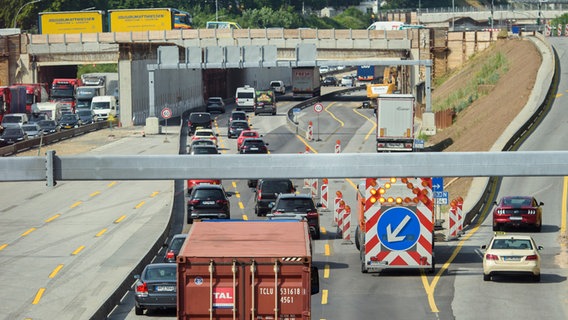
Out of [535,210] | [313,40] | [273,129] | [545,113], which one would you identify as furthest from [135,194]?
[313,40]

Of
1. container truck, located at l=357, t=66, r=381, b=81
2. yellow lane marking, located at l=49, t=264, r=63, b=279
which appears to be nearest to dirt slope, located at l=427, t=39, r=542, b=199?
yellow lane marking, located at l=49, t=264, r=63, b=279

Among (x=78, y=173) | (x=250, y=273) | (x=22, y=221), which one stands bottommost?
(x=22, y=221)

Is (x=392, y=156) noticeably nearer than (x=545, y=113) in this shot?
Yes

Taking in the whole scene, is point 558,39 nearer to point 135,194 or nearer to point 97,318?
point 135,194

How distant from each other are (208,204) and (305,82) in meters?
78.2

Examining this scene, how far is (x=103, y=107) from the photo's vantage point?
313 feet

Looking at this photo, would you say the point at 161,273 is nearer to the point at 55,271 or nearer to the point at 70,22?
the point at 55,271

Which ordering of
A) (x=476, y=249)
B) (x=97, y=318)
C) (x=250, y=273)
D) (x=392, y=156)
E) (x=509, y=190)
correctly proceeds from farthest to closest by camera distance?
(x=509, y=190), (x=476, y=249), (x=97, y=318), (x=392, y=156), (x=250, y=273)

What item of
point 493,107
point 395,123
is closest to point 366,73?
point 493,107

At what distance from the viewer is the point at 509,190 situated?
47844 millimetres

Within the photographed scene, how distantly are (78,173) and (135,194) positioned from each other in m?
34.1

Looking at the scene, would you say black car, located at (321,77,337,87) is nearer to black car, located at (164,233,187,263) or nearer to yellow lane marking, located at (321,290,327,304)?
black car, located at (164,233,187,263)

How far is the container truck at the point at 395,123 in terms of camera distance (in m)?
60.7

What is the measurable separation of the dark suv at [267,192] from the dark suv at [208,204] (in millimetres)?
2317
